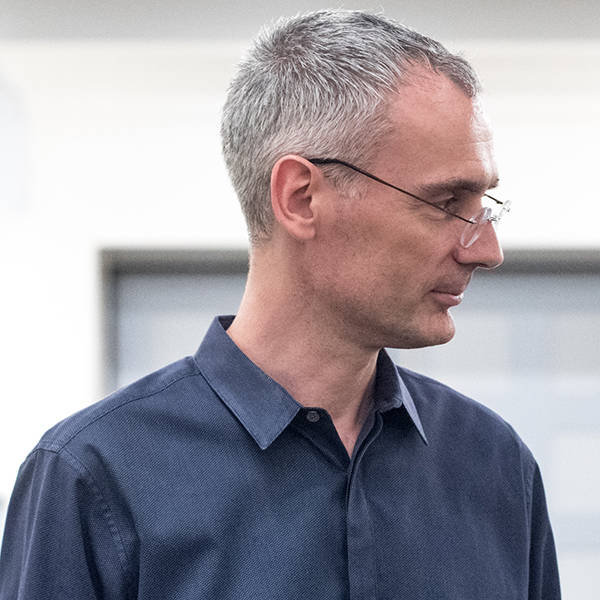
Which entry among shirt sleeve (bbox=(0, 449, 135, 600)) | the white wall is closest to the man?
shirt sleeve (bbox=(0, 449, 135, 600))

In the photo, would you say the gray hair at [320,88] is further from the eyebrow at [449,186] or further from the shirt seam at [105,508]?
the shirt seam at [105,508]

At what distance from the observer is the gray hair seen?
28.8 inches

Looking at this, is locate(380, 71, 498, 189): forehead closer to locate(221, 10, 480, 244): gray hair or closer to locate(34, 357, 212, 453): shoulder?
locate(221, 10, 480, 244): gray hair

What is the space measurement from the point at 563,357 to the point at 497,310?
0.31 metres

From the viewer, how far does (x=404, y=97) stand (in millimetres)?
723

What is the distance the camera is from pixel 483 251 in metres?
0.74

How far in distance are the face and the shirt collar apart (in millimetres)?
98

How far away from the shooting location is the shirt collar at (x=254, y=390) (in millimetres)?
729

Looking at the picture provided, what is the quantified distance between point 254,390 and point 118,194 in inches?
66.0

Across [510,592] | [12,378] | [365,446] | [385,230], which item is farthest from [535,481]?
[12,378]

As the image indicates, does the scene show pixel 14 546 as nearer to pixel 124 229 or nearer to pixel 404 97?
pixel 404 97

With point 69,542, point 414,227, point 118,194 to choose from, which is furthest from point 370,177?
point 118,194

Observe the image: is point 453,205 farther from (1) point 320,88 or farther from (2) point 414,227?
(1) point 320,88

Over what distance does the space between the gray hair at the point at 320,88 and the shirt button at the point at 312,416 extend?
0.22 metres
